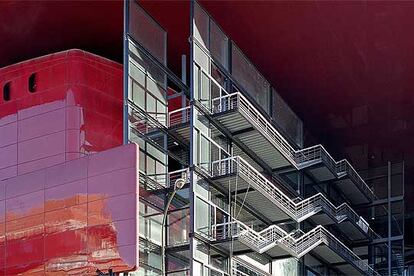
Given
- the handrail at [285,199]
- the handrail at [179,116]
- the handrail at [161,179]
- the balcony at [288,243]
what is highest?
the handrail at [179,116]

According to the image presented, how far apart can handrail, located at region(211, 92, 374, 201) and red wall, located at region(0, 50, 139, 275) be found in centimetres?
499

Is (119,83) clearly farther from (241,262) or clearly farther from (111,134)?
(241,262)

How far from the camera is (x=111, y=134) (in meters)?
36.6

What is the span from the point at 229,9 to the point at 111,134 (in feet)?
26.4

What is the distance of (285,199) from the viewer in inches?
1617

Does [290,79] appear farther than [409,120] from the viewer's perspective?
No

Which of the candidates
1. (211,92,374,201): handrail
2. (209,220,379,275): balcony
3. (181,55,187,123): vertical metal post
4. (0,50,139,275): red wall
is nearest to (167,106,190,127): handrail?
(181,55,187,123): vertical metal post

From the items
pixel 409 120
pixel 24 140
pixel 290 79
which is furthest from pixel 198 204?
pixel 409 120

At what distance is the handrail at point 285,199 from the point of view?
117ft

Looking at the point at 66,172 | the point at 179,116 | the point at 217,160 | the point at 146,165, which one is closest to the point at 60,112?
the point at 66,172

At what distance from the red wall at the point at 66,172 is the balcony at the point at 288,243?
4685 mm

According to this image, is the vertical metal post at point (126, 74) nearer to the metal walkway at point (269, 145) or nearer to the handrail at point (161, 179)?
the handrail at point (161, 179)

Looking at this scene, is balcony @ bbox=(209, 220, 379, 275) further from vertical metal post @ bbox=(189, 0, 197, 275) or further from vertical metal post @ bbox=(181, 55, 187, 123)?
vertical metal post @ bbox=(181, 55, 187, 123)

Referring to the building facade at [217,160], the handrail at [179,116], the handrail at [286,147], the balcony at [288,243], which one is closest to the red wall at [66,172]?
the building facade at [217,160]
